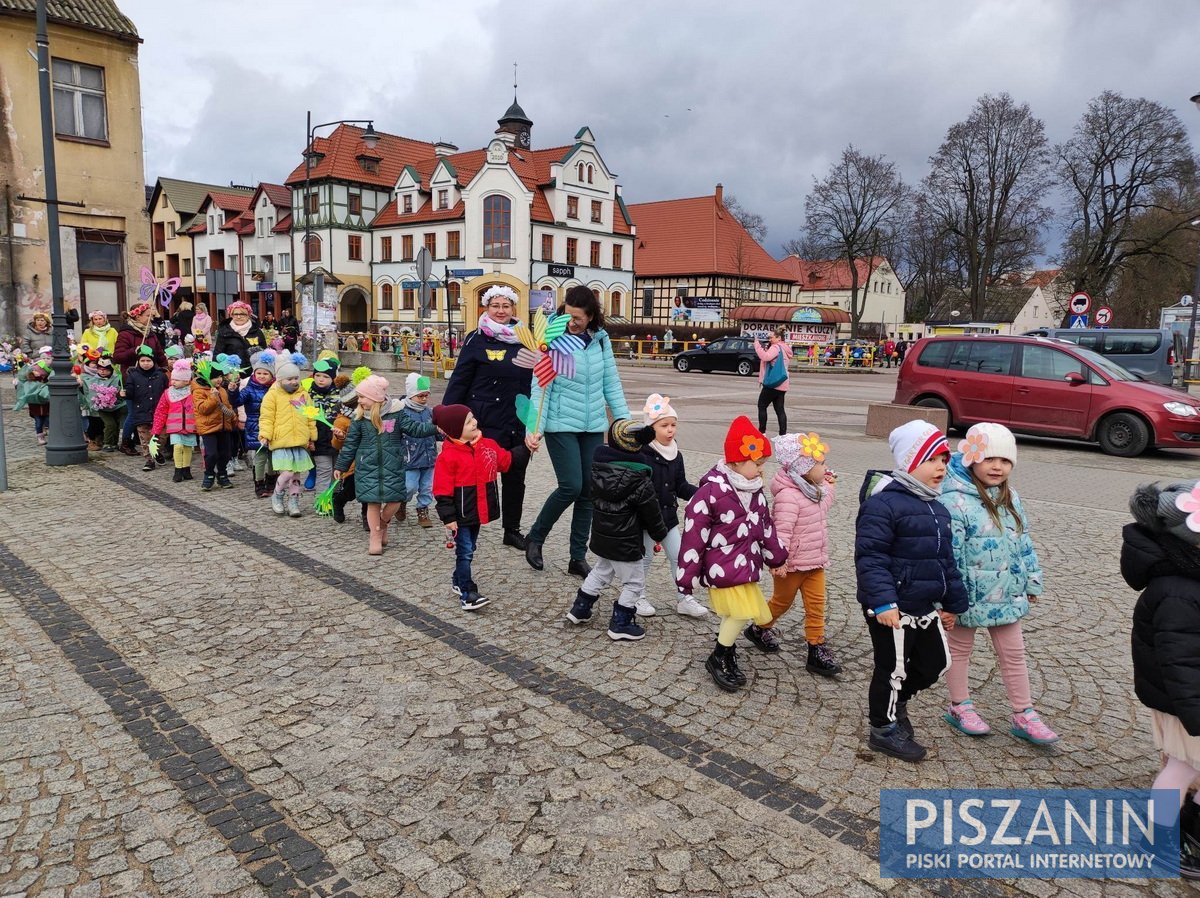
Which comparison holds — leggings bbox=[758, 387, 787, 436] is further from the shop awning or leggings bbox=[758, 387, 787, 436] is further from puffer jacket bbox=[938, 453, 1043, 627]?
the shop awning

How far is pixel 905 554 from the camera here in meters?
3.39

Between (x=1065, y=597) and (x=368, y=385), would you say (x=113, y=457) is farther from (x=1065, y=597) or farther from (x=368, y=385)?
(x=1065, y=597)

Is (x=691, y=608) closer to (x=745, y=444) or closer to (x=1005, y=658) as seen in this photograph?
(x=745, y=444)

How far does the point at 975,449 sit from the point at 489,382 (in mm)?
3664

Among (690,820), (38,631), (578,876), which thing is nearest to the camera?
(578,876)

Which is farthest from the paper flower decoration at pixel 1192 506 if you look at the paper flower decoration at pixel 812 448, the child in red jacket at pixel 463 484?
the child in red jacket at pixel 463 484

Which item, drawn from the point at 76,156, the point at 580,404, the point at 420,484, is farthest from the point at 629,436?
the point at 76,156

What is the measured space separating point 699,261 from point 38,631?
53.7 metres

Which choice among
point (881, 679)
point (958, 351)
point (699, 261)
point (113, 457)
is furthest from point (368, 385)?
point (699, 261)

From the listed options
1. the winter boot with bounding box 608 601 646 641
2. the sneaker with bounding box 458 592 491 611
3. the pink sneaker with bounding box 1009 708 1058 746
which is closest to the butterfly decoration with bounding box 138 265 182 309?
the sneaker with bounding box 458 592 491 611

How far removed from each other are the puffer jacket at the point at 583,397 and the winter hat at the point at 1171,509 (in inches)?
131

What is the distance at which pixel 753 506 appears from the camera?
13.5 feet

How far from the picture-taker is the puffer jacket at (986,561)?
3.55 m

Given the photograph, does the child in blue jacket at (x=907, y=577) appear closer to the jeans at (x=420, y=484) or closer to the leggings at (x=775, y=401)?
the jeans at (x=420, y=484)
